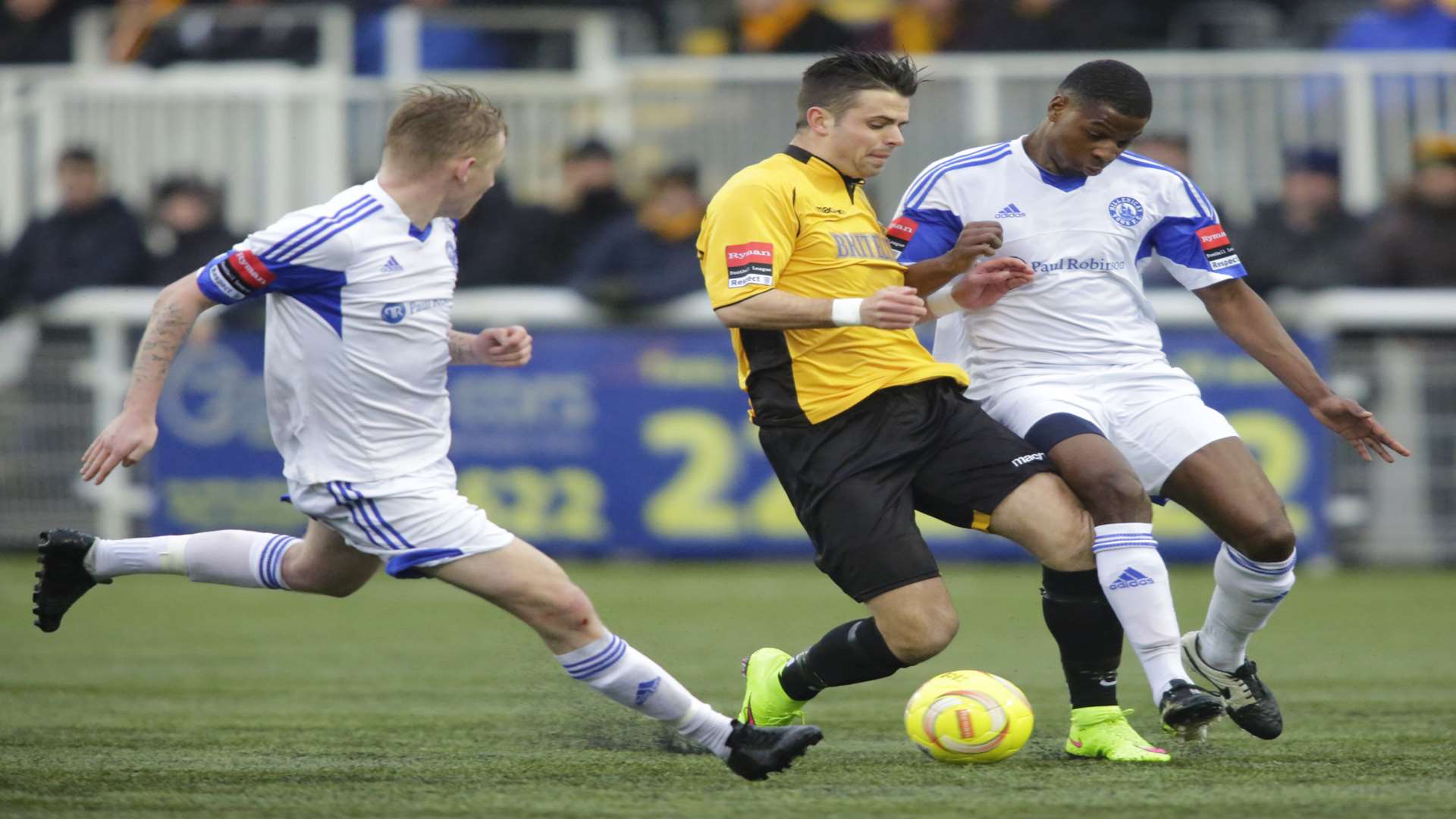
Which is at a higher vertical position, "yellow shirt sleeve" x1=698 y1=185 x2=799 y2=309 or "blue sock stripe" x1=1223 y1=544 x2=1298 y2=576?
"yellow shirt sleeve" x1=698 y1=185 x2=799 y2=309

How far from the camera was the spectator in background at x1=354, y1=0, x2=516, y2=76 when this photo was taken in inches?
575

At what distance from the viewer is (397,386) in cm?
567

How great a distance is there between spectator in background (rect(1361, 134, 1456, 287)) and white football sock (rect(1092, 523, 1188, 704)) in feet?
26.9

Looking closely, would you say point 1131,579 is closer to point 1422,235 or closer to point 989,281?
point 989,281

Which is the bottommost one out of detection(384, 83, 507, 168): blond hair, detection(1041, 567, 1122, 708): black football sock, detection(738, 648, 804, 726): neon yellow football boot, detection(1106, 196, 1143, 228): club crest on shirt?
detection(738, 648, 804, 726): neon yellow football boot

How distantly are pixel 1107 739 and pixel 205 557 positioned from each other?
2.79 m

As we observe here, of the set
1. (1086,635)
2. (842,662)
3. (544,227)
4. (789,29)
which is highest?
(789,29)

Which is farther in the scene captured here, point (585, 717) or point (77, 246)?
point (77, 246)

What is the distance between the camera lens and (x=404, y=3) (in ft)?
49.2

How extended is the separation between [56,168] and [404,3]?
9.26 feet

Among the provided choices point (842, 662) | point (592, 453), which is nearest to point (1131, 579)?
point (842, 662)

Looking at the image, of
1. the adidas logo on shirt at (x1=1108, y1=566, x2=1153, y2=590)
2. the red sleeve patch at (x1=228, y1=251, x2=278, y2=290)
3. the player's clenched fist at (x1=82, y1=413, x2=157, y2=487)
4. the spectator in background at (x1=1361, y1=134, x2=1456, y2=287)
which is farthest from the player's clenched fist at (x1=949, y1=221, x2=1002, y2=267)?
the spectator in background at (x1=1361, y1=134, x2=1456, y2=287)

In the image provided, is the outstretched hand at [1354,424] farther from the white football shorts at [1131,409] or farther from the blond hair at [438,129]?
the blond hair at [438,129]

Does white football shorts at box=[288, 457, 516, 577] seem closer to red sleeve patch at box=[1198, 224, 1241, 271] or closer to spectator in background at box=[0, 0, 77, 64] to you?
red sleeve patch at box=[1198, 224, 1241, 271]
